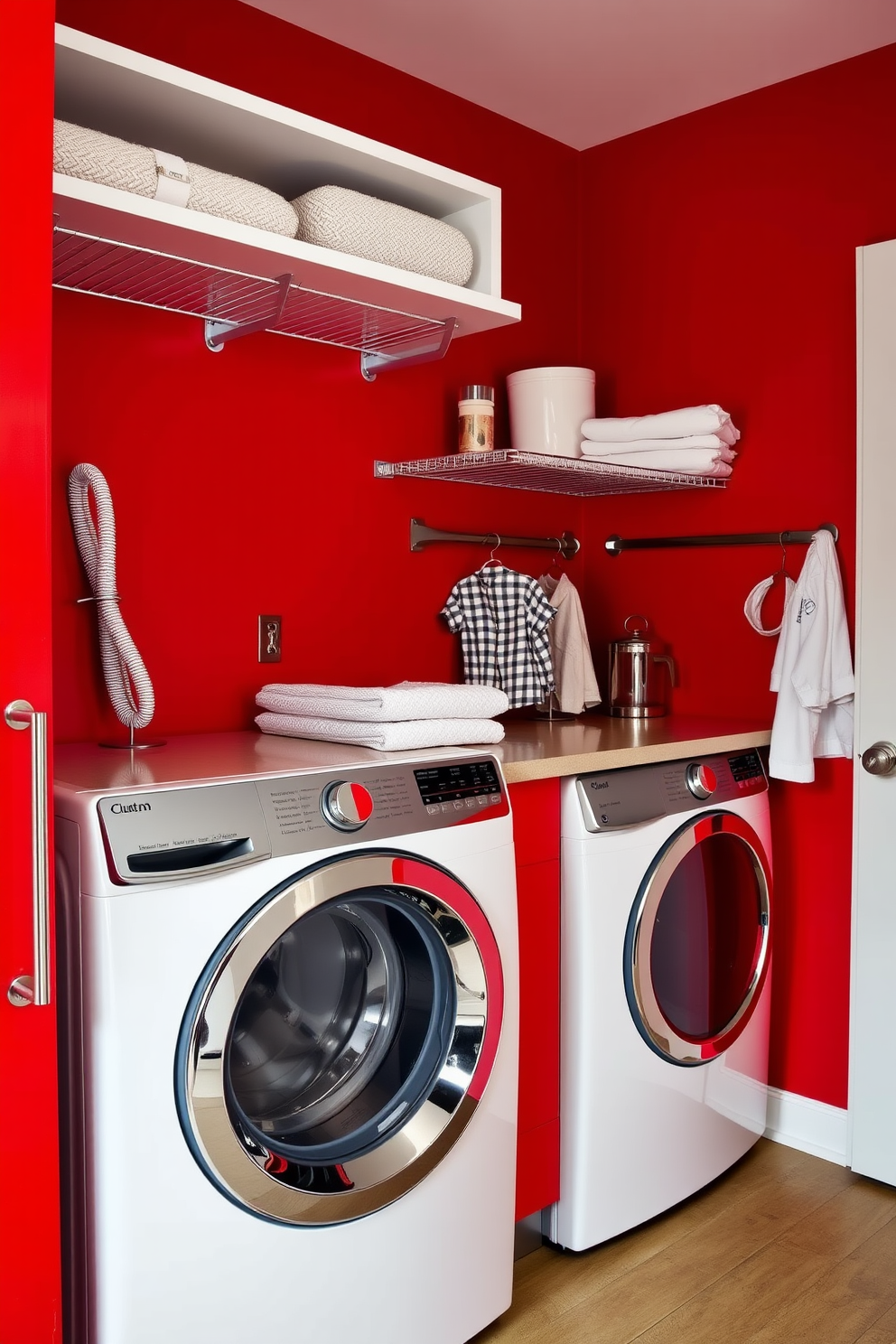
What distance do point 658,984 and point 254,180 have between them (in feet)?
5.60

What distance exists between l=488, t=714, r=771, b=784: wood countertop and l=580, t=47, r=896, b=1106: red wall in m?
0.24

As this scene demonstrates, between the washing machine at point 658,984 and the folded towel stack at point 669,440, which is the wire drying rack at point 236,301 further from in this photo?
the washing machine at point 658,984

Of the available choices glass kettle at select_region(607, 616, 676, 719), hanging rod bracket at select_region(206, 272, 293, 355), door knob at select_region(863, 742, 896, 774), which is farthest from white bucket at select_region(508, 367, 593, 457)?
door knob at select_region(863, 742, 896, 774)

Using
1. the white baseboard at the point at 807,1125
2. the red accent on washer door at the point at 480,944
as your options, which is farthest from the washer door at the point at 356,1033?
the white baseboard at the point at 807,1125

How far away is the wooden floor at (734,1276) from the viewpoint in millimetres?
1908

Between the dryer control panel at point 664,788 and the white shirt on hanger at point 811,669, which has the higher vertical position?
the white shirt on hanger at point 811,669

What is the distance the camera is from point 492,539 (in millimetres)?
2752

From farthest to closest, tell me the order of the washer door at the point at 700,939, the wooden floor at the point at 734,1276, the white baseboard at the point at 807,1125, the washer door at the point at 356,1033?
the white baseboard at the point at 807,1125, the washer door at the point at 700,939, the wooden floor at the point at 734,1276, the washer door at the point at 356,1033

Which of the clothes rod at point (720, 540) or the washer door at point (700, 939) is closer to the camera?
the washer door at point (700, 939)

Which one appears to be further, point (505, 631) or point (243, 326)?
A: point (505, 631)

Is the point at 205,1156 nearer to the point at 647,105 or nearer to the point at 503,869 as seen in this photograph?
the point at 503,869

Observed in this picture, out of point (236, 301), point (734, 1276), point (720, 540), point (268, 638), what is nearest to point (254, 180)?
point (236, 301)

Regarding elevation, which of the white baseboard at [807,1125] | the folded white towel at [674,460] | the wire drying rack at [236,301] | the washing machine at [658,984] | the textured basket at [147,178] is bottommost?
the white baseboard at [807,1125]

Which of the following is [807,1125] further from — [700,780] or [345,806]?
[345,806]
